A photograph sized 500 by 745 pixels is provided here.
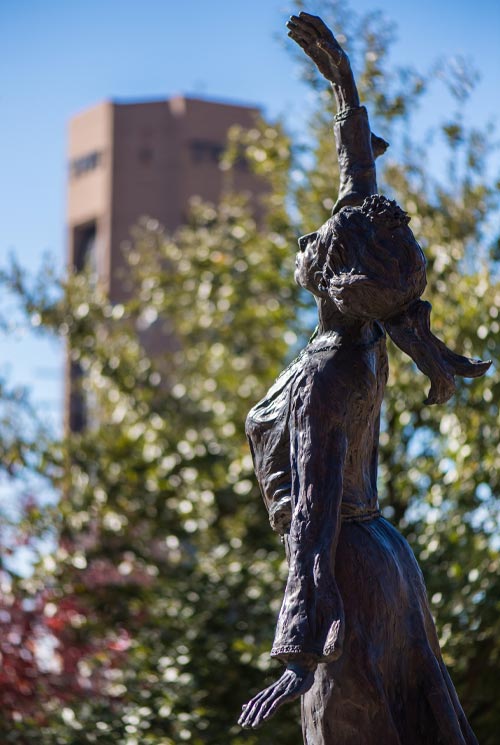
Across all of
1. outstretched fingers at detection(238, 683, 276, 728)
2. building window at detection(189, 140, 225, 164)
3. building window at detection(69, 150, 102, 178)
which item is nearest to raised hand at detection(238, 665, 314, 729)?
outstretched fingers at detection(238, 683, 276, 728)

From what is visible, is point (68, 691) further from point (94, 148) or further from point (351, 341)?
point (94, 148)

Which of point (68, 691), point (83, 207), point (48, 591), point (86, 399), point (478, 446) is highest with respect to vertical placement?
point (83, 207)

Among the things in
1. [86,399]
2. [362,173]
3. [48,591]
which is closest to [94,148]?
[86,399]

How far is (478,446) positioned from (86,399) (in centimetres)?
378

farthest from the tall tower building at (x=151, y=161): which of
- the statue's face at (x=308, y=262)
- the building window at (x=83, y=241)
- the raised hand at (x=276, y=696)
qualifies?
the raised hand at (x=276, y=696)

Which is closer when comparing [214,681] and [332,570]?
[332,570]

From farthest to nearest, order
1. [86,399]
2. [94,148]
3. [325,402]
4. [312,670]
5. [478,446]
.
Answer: [94,148]
[86,399]
[478,446]
[325,402]
[312,670]

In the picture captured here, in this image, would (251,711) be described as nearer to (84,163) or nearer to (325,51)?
(325,51)

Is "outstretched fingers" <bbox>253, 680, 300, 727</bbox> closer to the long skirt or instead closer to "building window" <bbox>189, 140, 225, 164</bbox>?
the long skirt

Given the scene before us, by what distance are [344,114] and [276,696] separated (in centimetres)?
154

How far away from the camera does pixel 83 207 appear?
34375mm

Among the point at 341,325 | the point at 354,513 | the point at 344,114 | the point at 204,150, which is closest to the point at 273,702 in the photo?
the point at 354,513

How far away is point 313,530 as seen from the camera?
115 inches

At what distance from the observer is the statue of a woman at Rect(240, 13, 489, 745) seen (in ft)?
9.61
